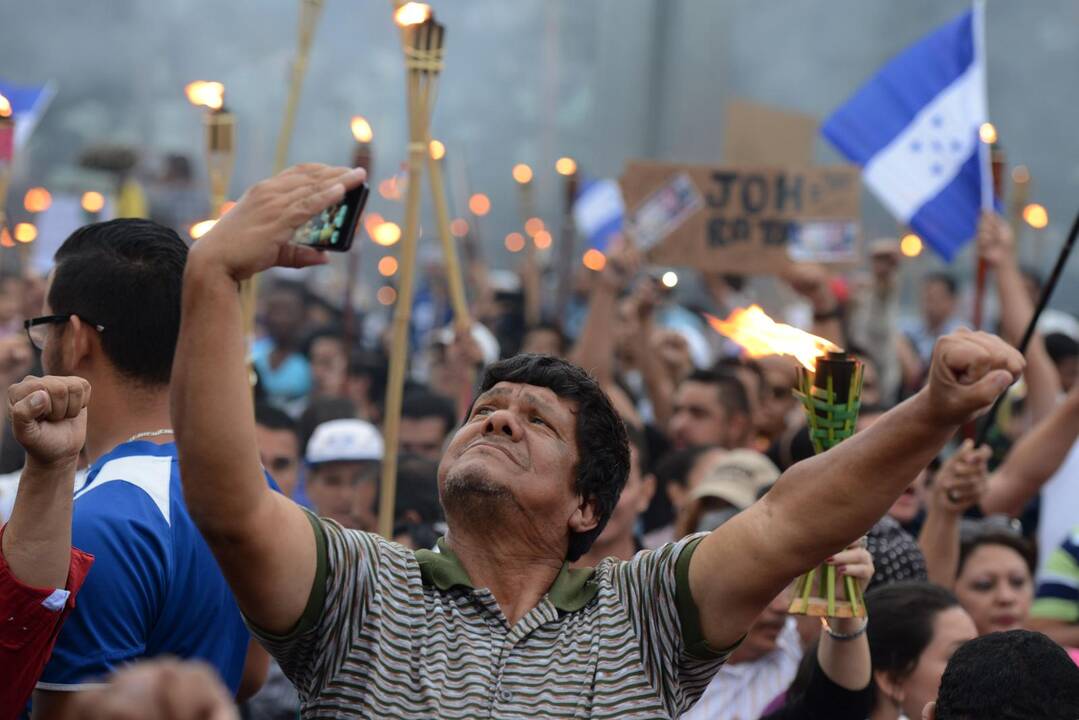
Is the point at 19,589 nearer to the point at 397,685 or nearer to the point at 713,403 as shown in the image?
the point at 397,685

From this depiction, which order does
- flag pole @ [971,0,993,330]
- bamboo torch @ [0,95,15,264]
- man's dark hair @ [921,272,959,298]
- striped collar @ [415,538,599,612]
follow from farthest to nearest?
man's dark hair @ [921,272,959,298]
flag pole @ [971,0,993,330]
bamboo torch @ [0,95,15,264]
striped collar @ [415,538,599,612]

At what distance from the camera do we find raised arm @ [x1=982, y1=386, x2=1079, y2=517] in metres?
4.81

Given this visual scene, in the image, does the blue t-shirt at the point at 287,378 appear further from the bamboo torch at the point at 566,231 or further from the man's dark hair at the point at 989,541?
the man's dark hair at the point at 989,541

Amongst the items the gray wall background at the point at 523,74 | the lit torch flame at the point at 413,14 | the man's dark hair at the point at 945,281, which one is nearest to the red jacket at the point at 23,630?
the lit torch flame at the point at 413,14

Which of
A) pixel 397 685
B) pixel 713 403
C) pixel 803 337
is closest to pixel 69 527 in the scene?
pixel 397 685

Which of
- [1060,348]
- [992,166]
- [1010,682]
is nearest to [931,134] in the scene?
[992,166]

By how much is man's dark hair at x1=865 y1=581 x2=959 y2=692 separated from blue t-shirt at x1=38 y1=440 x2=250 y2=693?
156cm

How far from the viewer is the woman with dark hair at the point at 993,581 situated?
4.43 metres

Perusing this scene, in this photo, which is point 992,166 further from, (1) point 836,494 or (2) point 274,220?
(2) point 274,220

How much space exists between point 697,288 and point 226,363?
14.6 meters

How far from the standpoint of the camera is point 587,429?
2779 mm

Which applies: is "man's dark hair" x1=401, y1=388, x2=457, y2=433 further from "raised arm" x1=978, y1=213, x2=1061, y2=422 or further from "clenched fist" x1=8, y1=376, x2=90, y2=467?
"clenched fist" x1=8, y1=376, x2=90, y2=467

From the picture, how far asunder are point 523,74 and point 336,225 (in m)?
18.3

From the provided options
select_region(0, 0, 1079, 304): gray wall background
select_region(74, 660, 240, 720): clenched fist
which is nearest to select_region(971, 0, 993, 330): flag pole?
select_region(74, 660, 240, 720): clenched fist
